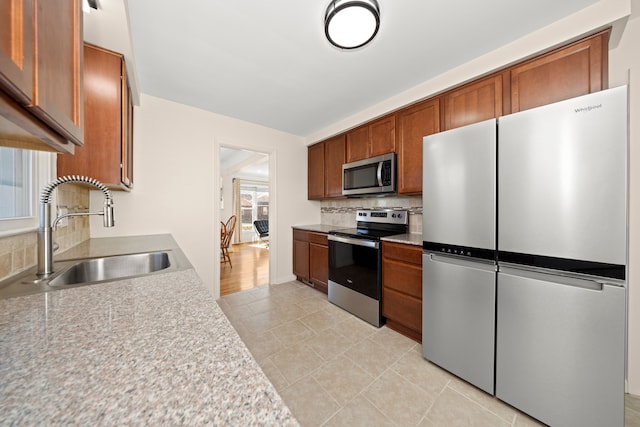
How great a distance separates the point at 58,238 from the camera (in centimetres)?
139

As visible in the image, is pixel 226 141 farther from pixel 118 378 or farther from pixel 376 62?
pixel 118 378

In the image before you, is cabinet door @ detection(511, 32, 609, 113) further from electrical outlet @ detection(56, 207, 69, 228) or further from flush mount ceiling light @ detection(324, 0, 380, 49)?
electrical outlet @ detection(56, 207, 69, 228)

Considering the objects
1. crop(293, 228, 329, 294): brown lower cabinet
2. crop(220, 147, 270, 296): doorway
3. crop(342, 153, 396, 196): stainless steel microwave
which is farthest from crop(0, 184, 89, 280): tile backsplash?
crop(342, 153, 396, 196): stainless steel microwave

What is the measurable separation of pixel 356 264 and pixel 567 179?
5.55 feet

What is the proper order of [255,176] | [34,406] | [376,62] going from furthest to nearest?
[255,176] → [376,62] → [34,406]

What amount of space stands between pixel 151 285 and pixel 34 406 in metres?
0.59

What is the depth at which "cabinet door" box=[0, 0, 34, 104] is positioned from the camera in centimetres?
35

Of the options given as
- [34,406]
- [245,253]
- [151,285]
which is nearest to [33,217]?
[151,285]

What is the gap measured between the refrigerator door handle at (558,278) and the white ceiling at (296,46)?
155cm

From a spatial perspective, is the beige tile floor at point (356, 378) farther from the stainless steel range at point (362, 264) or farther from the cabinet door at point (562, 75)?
the cabinet door at point (562, 75)

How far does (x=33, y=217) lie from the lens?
3.70ft

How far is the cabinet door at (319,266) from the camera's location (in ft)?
9.48

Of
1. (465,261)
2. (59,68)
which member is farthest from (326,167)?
(59,68)

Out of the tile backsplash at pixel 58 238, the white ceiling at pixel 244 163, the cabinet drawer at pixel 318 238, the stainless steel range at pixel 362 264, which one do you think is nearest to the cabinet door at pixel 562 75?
the stainless steel range at pixel 362 264
